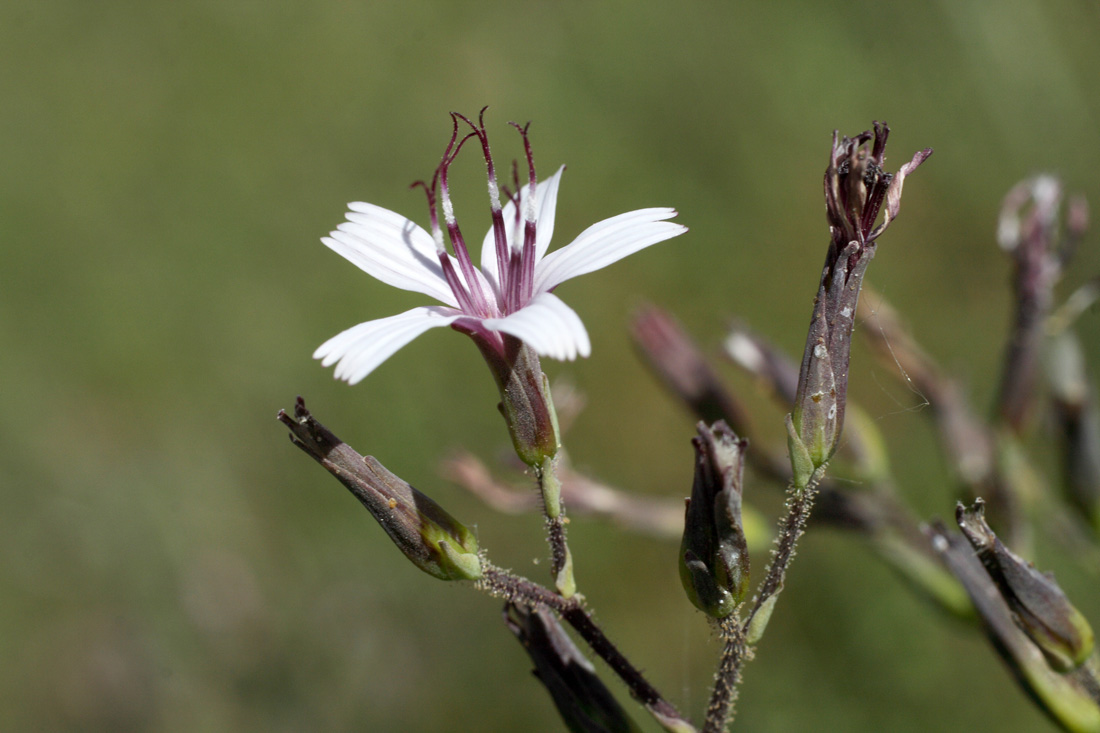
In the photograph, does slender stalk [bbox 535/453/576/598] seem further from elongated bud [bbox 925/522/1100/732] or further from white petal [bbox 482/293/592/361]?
elongated bud [bbox 925/522/1100/732]

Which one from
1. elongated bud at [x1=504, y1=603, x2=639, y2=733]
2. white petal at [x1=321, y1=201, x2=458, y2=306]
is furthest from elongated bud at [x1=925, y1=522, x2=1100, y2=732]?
white petal at [x1=321, y1=201, x2=458, y2=306]

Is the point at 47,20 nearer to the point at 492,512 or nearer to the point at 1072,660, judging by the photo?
the point at 492,512

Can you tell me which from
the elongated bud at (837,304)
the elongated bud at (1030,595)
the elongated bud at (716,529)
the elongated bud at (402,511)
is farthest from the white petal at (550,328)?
the elongated bud at (1030,595)

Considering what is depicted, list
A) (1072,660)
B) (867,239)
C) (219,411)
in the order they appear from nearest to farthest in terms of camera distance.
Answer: (867,239)
(1072,660)
(219,411)

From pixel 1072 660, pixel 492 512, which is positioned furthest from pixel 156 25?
pixel 1072 660

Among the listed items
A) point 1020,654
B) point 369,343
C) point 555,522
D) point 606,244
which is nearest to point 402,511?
point 555,522

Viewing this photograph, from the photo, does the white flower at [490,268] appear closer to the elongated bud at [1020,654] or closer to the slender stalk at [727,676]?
the slender stalk at [727,676]

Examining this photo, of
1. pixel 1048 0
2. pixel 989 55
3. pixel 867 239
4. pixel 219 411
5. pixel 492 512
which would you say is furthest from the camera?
pixel 219 411

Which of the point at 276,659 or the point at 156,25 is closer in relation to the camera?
the point at 276,659
